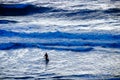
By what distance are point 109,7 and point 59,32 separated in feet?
21.6

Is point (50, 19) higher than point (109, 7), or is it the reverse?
point (109, 7)

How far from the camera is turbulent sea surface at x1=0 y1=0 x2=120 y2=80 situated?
11560 millimetres

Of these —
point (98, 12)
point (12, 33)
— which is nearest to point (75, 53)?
point (12, 33)

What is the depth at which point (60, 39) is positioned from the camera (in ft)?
51.6

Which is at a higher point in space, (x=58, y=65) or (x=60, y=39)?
(x=60, y=39)

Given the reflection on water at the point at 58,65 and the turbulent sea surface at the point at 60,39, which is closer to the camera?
the reflection on water at the point at 58,65

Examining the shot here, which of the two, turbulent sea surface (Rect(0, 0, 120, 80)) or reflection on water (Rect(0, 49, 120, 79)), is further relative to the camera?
turbulent sea surface (Rect(0, 0, 120, 80))

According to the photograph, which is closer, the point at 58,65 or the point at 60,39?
the point at 58,65

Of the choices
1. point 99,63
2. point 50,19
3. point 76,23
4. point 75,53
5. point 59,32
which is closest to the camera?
point 99,63

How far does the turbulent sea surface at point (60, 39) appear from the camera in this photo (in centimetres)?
1156

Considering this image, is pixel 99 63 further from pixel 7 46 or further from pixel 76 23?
pixel 76 23

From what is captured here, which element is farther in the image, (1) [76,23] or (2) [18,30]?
(1) [76,23]

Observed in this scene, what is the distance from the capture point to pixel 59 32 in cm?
1648

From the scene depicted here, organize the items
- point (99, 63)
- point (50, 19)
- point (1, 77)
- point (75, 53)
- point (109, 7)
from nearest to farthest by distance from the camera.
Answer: point (1, 77), point (99, 63), point (75, 53), point (50, 19), point (109, 7)
